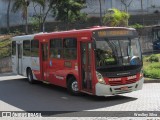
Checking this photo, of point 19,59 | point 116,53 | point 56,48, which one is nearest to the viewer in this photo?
point 116,53

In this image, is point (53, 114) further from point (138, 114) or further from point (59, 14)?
point (59, 14)

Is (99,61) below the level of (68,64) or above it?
above

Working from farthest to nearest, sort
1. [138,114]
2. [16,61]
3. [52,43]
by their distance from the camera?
1. [16,61]
2. [52,43]
3. [138,114]

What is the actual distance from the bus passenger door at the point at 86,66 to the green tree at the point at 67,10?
29.6m

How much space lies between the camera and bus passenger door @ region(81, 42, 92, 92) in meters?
14.5

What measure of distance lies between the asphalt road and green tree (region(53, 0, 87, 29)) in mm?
26620

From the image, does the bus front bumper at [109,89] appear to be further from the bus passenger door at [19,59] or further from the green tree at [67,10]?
the green tree at [67,10]

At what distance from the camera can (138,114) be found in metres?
11.3

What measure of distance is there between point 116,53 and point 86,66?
4.13 ft

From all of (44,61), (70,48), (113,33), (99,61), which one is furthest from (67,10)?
(99,61)

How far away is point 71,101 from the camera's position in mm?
14562

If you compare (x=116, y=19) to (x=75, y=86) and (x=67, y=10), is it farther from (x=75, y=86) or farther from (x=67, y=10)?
(x=75, y=86)

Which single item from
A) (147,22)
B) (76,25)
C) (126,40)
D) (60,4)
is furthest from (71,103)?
(147,22)

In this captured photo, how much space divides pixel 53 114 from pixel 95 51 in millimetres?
3211
